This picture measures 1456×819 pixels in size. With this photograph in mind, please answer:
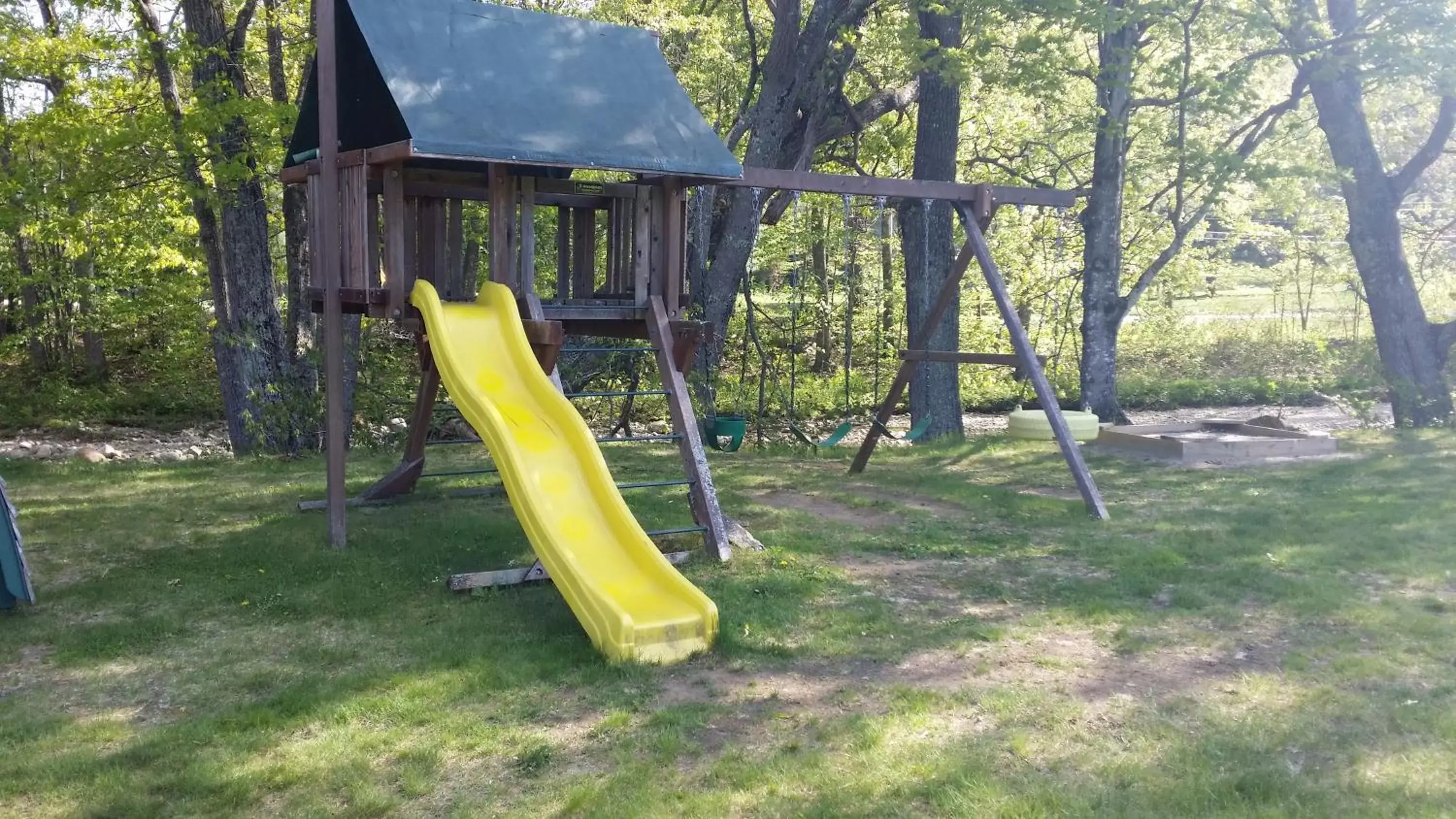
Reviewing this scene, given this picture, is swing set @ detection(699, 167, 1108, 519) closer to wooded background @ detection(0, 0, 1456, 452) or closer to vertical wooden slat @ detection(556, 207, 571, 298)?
wooded background @ detection(0, 0, 1456, 452)

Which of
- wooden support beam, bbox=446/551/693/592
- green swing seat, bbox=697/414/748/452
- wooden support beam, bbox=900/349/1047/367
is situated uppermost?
wooden support beam, bbox=900/349/1047/367

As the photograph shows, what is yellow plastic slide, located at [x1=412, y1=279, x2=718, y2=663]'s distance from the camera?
5020mm

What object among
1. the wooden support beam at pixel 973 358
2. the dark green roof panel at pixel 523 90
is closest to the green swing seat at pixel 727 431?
the wooden support beam at pixel 973 358

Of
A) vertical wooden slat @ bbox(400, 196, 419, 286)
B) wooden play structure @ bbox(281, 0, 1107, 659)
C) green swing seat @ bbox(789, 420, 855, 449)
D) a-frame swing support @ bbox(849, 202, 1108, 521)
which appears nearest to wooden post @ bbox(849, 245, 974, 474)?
a-frame swing support @ bbox(849, 202, 1108, 521)

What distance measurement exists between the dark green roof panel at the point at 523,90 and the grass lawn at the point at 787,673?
240cm

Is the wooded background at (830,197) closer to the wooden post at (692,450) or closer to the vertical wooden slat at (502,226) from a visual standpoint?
the wooden post at (692,450)

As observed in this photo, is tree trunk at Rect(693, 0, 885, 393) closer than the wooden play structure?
No

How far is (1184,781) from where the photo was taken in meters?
3.66

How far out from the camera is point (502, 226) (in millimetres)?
6957

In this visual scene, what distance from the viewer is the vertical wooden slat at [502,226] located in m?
6.92

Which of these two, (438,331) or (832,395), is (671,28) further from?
(438,331)

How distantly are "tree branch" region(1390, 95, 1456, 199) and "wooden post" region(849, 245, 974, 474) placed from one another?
20.4 ft

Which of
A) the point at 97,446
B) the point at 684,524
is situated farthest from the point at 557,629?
the point at 97,446

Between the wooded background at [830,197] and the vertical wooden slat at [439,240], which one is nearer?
the vertical wooden slat at [439,240]
